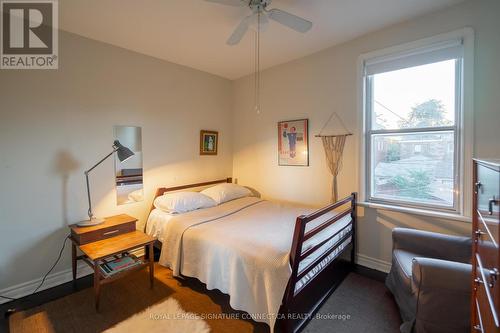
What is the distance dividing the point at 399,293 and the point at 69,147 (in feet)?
11.0

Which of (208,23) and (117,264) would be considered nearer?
(117,264)

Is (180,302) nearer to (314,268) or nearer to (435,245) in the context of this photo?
(314,268)

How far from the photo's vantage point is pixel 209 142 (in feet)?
12.2

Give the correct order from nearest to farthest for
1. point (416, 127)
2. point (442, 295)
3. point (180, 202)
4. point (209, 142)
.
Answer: point (442, 295)
point (416, 127)
point (180, 202)
point (209, 142)

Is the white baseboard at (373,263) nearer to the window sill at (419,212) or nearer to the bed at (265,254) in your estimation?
the bed at (265,254)

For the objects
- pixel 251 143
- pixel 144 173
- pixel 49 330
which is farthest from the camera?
pixel 251 143

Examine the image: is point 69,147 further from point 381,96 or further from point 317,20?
point 381,96

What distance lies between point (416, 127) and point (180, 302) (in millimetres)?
2866

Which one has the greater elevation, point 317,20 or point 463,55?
point 317,20

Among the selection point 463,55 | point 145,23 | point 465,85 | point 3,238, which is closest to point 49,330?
point 3,238

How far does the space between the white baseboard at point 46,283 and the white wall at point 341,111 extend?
7.94 feet

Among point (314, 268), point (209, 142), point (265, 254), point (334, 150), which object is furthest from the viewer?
point (209, 142)

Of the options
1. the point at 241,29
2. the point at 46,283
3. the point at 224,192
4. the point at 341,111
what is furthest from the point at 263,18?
the point at 46,283

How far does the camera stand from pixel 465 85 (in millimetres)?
2033
